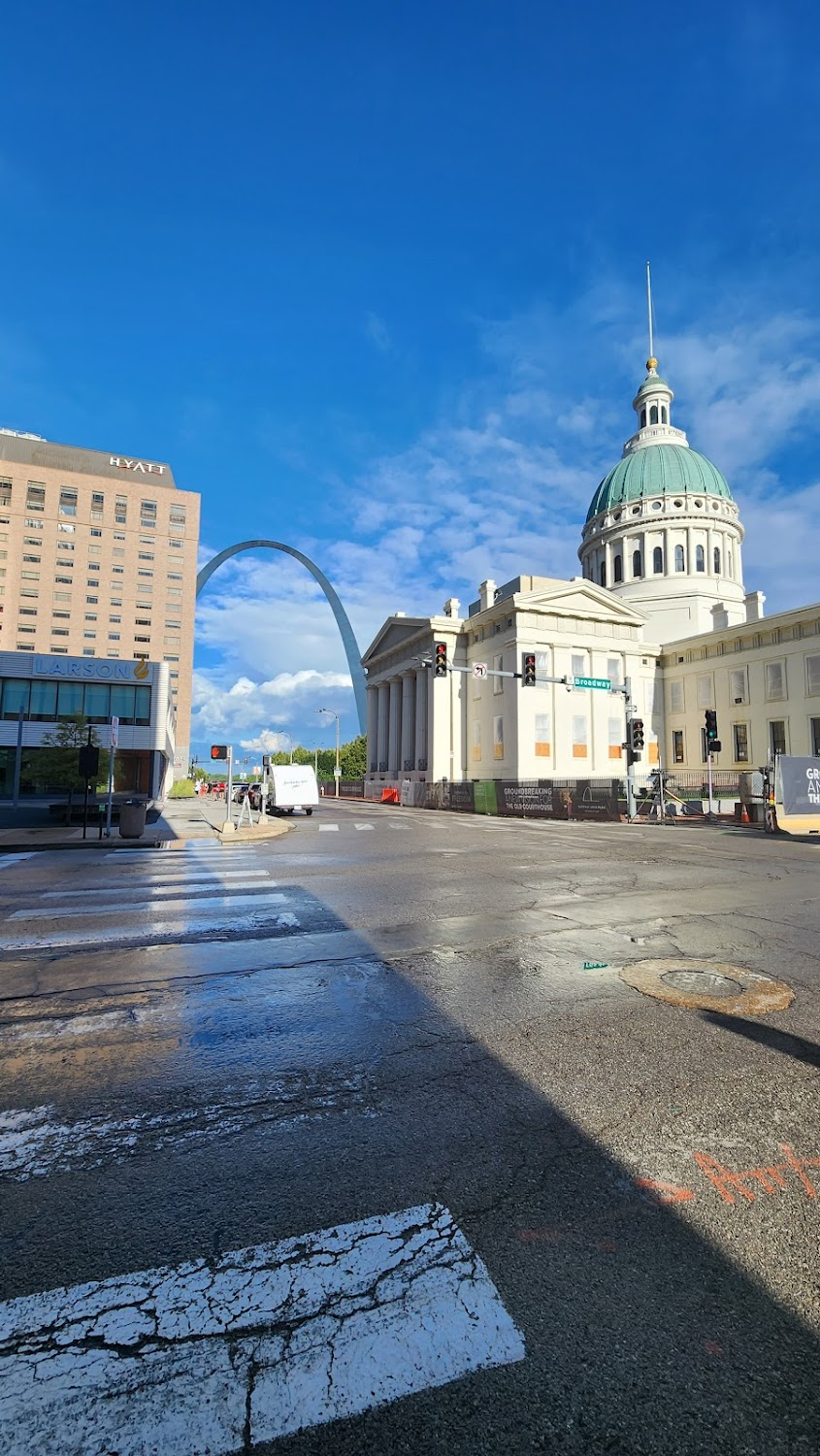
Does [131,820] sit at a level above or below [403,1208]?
above

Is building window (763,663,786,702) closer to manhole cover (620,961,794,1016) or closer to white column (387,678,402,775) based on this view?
white column (387,678,402,775)

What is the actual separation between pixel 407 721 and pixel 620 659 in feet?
72.0

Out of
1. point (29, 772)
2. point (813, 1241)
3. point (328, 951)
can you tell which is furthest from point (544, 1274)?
point (29, 772)

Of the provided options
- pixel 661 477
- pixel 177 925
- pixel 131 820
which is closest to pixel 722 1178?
pixel 177 925

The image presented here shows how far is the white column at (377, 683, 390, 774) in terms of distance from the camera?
78.1 meters

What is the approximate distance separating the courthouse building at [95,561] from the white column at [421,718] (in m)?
39.4

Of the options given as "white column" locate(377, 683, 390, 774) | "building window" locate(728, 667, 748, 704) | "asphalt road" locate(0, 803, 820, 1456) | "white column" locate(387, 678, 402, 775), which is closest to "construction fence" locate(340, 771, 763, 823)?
"building window" locate(728, 667, 748, 704)

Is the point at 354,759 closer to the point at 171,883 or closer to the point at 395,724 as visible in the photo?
the point at 395,724

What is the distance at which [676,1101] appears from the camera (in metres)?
3.61

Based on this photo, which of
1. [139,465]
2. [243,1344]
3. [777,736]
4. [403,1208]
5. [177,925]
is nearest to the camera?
[243,1344]

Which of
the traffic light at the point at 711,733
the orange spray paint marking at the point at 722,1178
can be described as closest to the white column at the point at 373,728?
the traffic light at the point at 711,733

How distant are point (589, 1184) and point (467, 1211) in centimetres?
54

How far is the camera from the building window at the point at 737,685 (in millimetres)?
56759

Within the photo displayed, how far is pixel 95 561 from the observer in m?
101
